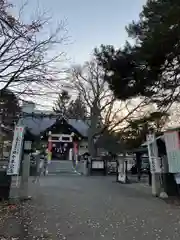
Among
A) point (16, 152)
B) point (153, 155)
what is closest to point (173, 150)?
point (153, 155)

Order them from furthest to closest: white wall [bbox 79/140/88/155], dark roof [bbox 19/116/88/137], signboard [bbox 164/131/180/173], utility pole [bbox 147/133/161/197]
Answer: white wall [bbox 79/140/88/155], dark roof [bbox 19/116/88/137], utility pole [bbox 147/133/161/197], signboard [bbox 164/131/180/173]

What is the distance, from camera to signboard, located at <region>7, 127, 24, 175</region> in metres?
10.0

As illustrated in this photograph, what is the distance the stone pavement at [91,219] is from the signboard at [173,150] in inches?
55.7

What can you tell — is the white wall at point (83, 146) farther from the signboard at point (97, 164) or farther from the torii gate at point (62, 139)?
the signboard at point (97, 164)

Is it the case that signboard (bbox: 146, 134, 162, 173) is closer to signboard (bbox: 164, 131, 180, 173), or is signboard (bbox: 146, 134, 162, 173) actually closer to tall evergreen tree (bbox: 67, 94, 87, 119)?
signboard (bbox: 164, 131, 180, 173)

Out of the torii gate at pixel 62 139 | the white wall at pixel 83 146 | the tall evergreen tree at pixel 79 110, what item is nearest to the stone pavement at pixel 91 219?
the tall evergreen tree at pixel 79 110

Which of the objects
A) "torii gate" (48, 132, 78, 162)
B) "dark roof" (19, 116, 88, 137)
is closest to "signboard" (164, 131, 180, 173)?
"dark roof" (19, 116, 88, 137)

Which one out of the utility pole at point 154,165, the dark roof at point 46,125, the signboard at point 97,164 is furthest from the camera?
the dark roof at point 46,125

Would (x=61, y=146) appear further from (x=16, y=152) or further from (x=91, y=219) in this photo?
(x=91, y=219)

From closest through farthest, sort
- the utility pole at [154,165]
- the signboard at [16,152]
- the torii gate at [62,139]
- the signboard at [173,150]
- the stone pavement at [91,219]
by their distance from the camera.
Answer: the stone pavement at [91,219] < the signboard at [16,152] < the signboard at [173,150] < the utility pole at [154,165] < the torii gate at [62,139]

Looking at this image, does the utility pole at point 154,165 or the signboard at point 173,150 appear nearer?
the signboard at point 173,150

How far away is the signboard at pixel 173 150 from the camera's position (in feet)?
34.3

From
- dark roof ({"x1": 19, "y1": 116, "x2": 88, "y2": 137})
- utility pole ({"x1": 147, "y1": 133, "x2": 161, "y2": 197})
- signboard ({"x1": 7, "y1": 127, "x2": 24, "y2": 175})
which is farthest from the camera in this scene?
dark roof ({"x1": 19, "y1": 116, "x2": 88, "y2": 137})

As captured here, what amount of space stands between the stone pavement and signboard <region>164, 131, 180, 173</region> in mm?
1414
